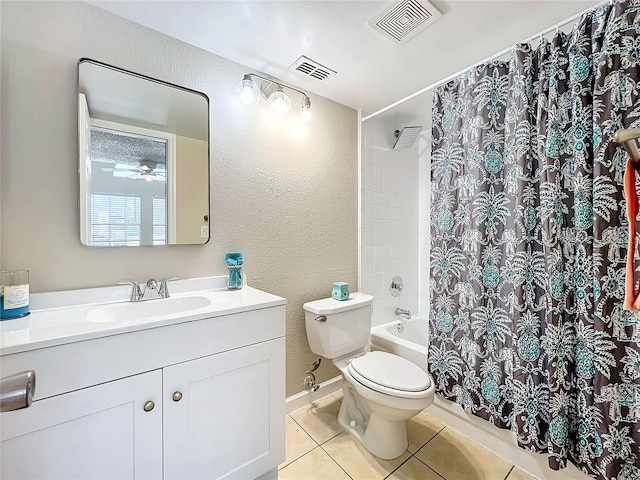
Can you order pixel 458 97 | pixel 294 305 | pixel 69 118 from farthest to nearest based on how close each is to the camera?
pixel 294 305
pixel 458 97
pixel 69 118

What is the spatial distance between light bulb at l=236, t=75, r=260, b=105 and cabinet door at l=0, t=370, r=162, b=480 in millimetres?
1392

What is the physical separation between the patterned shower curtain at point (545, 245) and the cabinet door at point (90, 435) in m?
1.49

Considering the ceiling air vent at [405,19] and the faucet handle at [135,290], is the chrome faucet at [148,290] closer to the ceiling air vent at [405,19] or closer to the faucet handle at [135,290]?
the faucet handle at [135,290]

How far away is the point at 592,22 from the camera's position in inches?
45.7

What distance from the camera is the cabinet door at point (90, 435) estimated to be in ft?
2.68

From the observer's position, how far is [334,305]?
179 centimetres

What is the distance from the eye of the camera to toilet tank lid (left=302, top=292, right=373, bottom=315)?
1.74m

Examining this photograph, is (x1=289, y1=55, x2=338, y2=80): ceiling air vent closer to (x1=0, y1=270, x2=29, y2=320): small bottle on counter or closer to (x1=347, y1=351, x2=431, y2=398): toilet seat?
(x1=0, y1=270, x2=29, y2=320): small bottle on counter

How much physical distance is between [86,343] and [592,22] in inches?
87.1

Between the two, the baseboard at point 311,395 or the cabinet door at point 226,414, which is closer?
the cabinet door at point 226,414

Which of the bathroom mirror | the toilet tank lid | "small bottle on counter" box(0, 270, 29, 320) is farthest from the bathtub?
"small bottle on counter" box(0, 270, 29, 320)

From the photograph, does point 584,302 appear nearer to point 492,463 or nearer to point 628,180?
point 628,180

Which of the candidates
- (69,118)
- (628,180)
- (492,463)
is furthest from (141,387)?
(492,463)

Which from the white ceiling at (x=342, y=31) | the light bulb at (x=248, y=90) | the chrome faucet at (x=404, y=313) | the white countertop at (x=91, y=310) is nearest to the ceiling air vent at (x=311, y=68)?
the white ceiling at (x=342, y=31)
